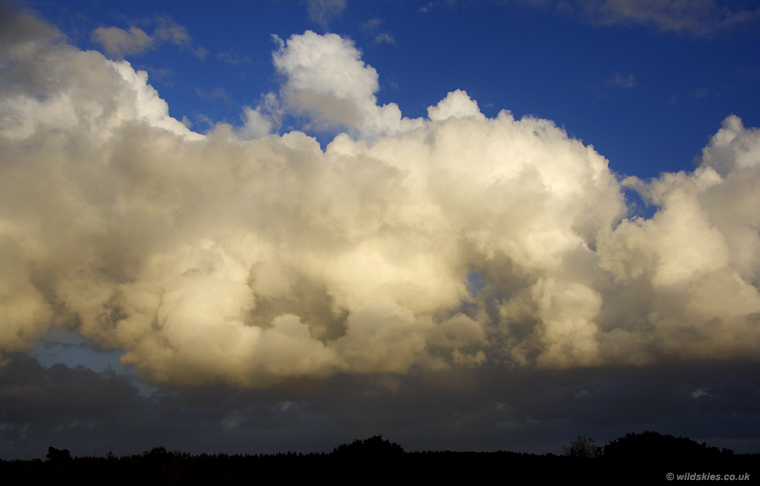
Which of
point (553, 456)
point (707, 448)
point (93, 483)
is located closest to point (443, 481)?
point (553, 456)

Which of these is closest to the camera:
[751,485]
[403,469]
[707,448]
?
[751,485]

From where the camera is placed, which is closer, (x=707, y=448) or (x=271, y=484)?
(x=271, y=484)

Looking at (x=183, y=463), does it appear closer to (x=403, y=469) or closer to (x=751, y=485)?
(x=403, y=469)

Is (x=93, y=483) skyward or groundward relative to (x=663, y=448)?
groundward

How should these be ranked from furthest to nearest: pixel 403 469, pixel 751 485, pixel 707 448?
pixel 707 448 < pixel 403 469 < pixel 751 485

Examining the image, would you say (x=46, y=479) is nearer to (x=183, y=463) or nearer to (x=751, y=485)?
(x=183, y=463)

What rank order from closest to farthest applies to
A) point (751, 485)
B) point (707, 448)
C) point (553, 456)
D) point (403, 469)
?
point (751, 485)
point (403, 469)
point (553, 456)
point (707, 448)

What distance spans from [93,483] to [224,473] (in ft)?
35.0

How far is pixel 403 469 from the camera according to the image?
49594 millimetres

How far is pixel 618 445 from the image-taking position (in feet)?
232

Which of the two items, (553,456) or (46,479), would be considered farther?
(553,456)

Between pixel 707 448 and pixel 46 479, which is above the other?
pixel 707 448

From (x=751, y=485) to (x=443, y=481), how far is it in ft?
81.3

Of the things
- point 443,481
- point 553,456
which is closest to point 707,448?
point 553,456
